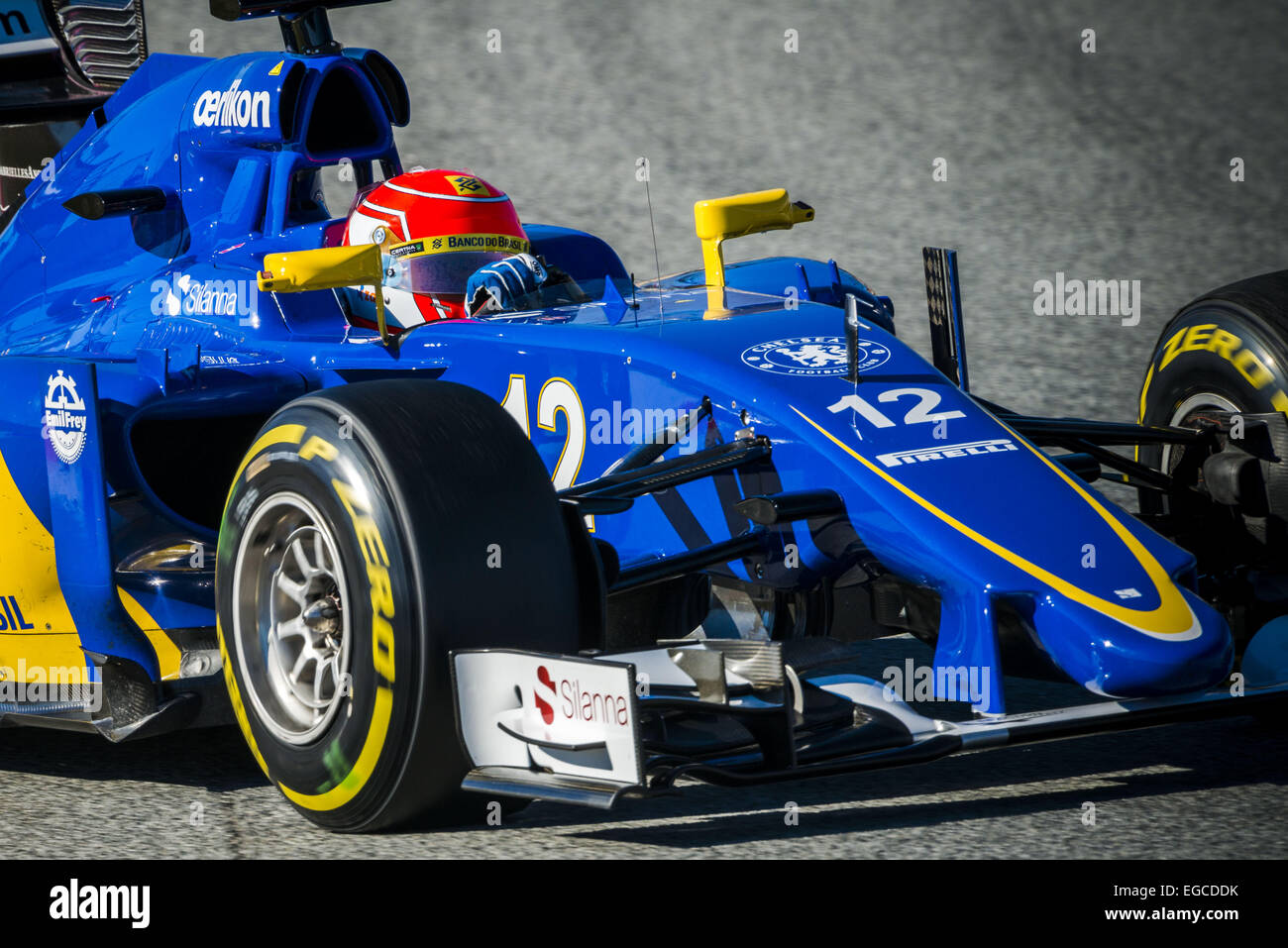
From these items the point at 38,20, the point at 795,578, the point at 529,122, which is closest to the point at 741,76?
the point at 529,122

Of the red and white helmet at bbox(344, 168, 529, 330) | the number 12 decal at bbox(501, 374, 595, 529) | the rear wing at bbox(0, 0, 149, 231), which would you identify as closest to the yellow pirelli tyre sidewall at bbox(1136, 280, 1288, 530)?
the number 12 decal at bbox(501, 374, 595, 529)

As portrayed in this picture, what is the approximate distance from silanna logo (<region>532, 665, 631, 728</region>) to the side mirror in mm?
1564

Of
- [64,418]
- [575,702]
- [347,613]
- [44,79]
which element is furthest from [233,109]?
[575,702]

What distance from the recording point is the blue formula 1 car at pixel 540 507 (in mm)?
3855

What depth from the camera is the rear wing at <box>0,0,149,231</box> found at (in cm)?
729

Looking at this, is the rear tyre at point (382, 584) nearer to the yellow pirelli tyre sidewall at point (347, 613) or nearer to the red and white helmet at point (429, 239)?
the yellow pirelli tyre sidewall at point (347, 613)

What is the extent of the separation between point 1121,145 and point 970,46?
209cm

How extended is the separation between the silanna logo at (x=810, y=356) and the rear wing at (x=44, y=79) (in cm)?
372

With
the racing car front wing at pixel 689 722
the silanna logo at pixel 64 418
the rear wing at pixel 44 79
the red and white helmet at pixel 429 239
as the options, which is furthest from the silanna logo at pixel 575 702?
the rear wing at pixel 44 79

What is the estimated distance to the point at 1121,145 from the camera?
14688 mm

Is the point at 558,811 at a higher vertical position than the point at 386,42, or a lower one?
lower

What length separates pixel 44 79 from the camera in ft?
24.1

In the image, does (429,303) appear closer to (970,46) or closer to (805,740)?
(805,740)

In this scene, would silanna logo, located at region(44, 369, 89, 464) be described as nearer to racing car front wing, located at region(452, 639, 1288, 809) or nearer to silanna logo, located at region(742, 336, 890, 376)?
racing car front wing, located at region(452, 639, 1288, 809)
